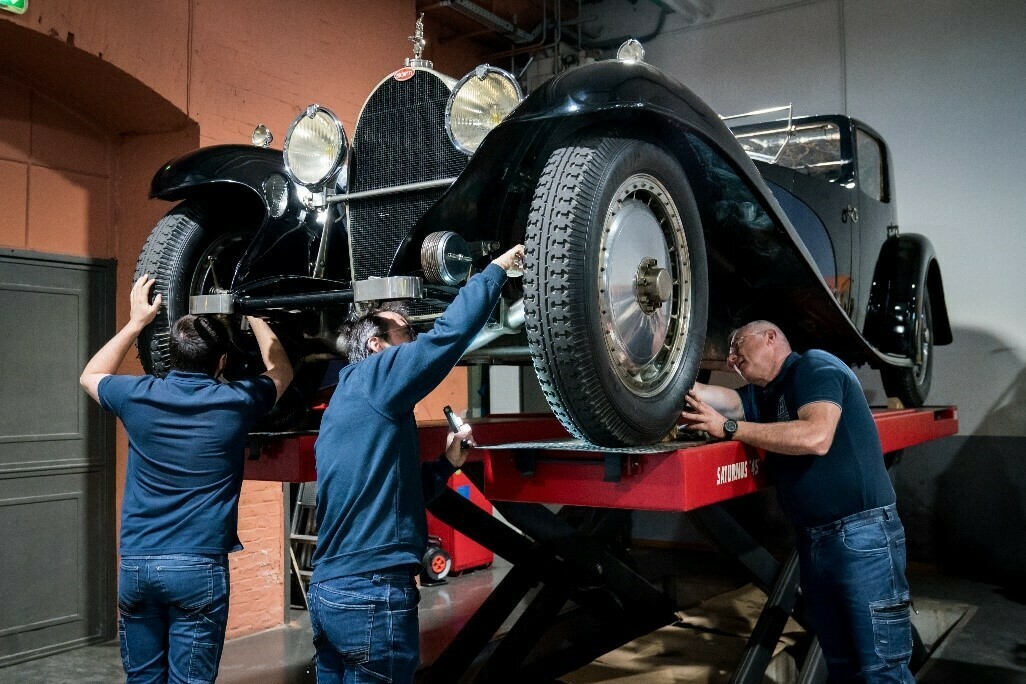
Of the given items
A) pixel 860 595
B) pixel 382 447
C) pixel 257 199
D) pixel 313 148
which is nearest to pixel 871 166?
pixel 860 595

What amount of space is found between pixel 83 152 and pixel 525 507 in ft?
10.4

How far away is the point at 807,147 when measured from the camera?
15.2 ft

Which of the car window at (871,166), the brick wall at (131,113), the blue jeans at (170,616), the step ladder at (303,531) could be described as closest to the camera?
the blue jeans at (170,616)

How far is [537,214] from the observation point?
2.07 metres

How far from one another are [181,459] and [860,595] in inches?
78.1

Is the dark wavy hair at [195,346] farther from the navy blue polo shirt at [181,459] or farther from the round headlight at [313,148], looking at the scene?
the round headlight at [313,148]

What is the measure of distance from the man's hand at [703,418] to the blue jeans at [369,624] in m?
0.92

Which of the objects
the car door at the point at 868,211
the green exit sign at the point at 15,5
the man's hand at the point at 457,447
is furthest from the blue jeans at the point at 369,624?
the green exit sign at the point at 15,5

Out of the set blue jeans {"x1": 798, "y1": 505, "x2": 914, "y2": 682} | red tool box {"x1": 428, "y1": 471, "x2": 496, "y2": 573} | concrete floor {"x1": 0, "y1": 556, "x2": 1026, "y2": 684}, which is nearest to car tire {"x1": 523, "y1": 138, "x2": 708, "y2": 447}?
blue jeans {"x1": 798, "y1": 505, "x2": 914, "y2": 682}

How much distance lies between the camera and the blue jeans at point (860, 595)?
2549mm

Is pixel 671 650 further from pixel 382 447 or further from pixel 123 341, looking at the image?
pixel 123 341

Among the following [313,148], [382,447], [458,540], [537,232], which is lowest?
[458,540]

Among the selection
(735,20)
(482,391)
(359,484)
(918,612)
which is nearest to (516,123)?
(359,484)

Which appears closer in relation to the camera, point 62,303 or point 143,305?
point 143,305
